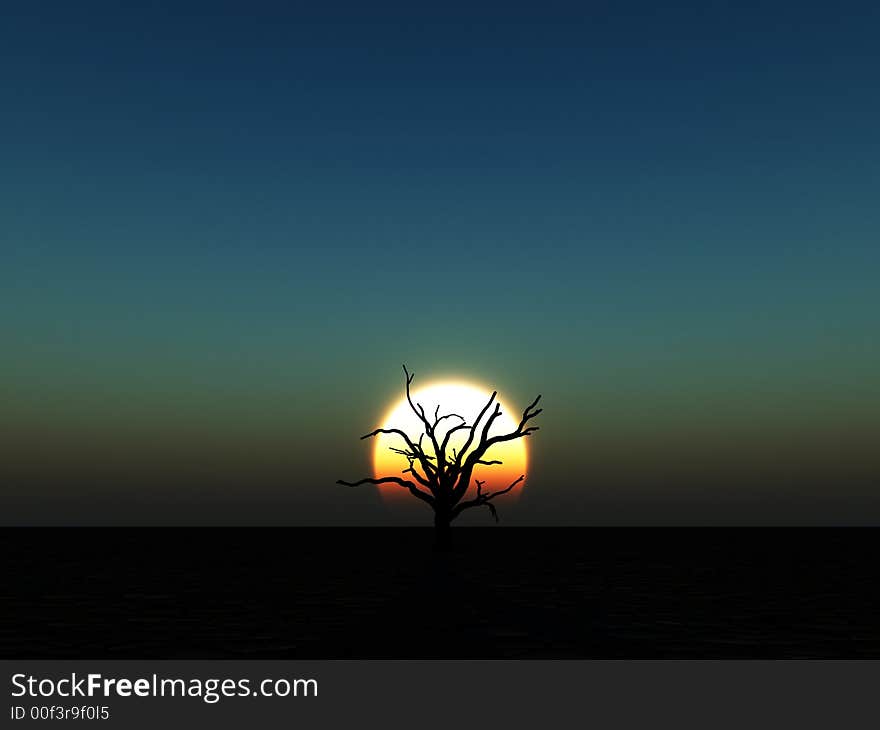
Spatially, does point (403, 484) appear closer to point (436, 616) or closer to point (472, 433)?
point (472, 433)

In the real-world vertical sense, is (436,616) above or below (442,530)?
below

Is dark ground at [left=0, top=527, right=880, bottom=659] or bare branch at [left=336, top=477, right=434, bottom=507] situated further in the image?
bare branch at [left=336, top=477, right=434, bottom=507]

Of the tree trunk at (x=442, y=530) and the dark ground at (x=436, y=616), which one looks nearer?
the dark ground at (x=436, y=616)

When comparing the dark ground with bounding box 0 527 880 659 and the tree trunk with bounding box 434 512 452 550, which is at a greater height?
the tree trunk with bounding box 434 512 452 550

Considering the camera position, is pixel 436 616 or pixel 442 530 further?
pixel 442 530

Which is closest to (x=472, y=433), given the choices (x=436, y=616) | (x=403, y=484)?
(x=403, y=484)

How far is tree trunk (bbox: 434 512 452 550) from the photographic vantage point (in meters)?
51.8

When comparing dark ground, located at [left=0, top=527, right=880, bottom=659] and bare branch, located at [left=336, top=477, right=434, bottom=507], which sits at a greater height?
bare branch, located at [left=336, top=477, right=434, bottom=507]

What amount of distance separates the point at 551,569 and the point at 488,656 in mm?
33692

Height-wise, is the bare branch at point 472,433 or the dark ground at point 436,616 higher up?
the bare branch at point 472,433

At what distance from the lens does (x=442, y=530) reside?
54188 mm

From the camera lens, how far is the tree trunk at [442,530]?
51812mm
